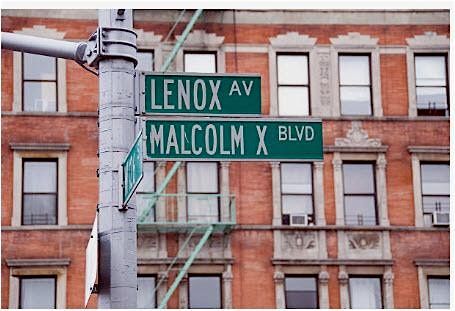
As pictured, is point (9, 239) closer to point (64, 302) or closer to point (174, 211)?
point (64, 302)

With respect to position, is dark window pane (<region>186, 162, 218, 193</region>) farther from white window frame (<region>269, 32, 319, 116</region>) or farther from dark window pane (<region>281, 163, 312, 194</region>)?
white window frame (<region>269, 32, 319, 116</region>)

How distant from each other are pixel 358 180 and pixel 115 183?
19.5 meters

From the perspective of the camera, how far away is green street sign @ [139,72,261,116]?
6.13 metres

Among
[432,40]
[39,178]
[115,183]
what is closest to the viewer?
[115,183]

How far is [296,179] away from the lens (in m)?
24.9

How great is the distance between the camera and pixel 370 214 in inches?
985

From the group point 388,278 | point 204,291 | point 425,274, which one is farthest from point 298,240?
point 425,274

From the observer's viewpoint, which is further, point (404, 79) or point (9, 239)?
point (404, 79)

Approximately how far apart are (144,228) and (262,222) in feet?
9.10

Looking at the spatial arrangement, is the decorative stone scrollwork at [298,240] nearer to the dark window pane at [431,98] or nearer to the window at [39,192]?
the dark window pane at [431,98]

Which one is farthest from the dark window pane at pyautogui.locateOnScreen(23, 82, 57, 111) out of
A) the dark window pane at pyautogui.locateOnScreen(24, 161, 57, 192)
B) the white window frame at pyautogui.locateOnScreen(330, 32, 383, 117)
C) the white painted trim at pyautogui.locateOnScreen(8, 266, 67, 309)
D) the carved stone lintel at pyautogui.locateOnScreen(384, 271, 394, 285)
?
the carved stone lintel at pyautogui.locateOnScreen(384, 271, 394, 285)

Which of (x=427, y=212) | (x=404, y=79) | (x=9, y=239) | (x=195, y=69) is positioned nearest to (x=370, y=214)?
(x=427, y=212)

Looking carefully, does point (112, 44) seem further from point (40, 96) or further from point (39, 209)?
point (40, 96)

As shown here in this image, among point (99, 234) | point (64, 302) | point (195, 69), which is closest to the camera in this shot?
point (99, 234)
